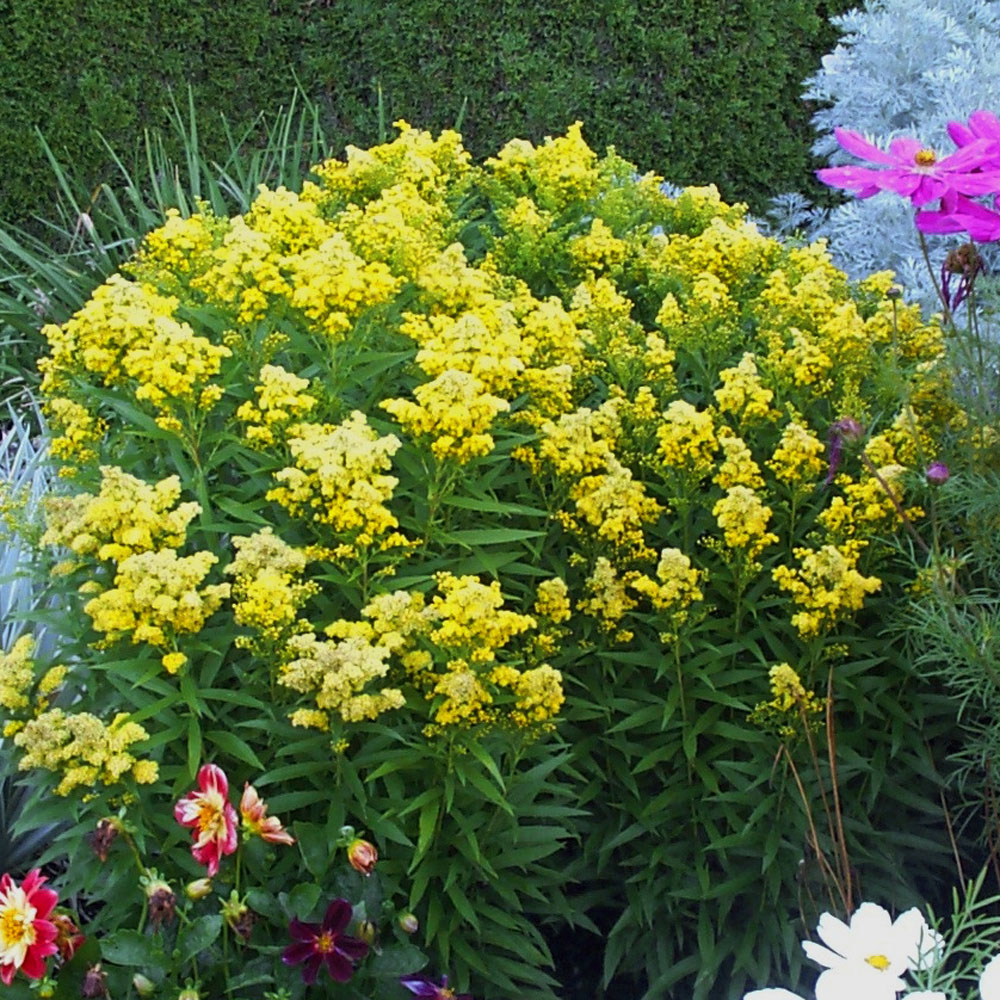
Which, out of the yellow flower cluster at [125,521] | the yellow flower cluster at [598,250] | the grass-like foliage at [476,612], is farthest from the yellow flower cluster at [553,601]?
the yellow flower cluster at [598,250]

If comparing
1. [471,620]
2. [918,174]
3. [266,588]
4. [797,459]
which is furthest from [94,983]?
[918,174]

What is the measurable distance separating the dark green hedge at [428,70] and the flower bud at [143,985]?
13.2ft

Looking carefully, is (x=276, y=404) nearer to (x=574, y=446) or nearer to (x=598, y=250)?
(x=574, y=446)

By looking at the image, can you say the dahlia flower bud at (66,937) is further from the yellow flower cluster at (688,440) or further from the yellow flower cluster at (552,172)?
the yellow flower cluster at (552,172)

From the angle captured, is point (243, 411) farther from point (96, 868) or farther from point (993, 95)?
point (993, 95)

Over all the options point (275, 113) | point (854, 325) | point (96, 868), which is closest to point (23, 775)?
point (96, 868)

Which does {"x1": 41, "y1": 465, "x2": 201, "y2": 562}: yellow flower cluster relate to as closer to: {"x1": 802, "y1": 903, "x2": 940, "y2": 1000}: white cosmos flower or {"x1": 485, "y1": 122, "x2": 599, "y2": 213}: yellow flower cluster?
{"x1": 802, "y1": 903, "x2": 940, "y2": 1000}: white cosmos flower

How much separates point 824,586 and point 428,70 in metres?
3.54

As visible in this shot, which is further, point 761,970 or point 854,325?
point 854,325

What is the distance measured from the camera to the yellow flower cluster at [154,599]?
212cm

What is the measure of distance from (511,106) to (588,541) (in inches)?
126

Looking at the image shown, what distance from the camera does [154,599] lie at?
211cm

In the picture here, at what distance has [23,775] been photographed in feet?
9.27

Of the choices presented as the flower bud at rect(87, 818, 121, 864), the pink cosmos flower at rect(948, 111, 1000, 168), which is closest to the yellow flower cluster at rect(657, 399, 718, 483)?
the pink cosmos flower at rect(948, 111, 1000, 168)
